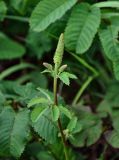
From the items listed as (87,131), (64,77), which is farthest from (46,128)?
(87,131)

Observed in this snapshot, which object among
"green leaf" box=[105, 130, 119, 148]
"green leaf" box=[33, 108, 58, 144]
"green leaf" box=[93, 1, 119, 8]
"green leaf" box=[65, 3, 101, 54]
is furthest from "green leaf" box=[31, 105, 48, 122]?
"green leaf" box=[93, 1, 119, 8]

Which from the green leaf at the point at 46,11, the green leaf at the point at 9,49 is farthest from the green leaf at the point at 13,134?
the green leaf at the point at 9,49

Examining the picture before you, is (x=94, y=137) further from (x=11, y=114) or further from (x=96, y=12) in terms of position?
(x=96, y=12)

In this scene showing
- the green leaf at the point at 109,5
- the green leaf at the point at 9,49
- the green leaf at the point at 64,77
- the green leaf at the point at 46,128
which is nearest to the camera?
the green leaf at the point at 64,77

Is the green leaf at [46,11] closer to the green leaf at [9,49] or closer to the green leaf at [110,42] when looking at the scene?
the green leaf at [110,42]

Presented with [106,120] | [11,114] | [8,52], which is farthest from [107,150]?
[8,52]

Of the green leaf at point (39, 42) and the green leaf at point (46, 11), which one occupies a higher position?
the green leaf at point (46, 11)

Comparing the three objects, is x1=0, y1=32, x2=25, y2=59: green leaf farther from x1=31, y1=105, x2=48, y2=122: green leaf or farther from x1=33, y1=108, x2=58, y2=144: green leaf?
x1=31, y1=105, x2=48, y2=122: green leaf
